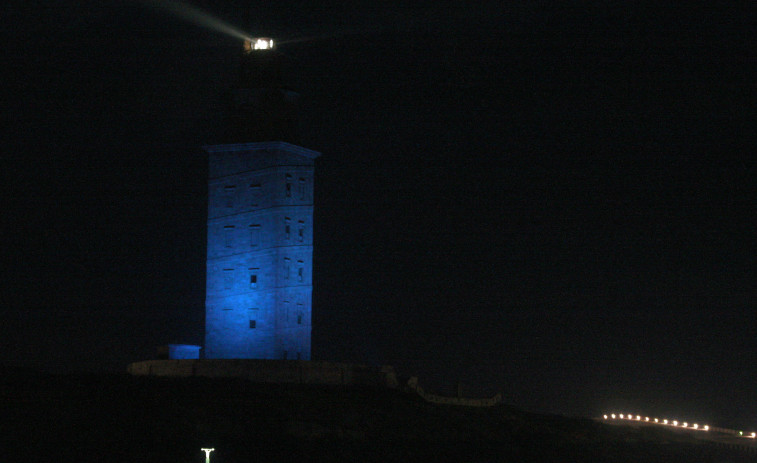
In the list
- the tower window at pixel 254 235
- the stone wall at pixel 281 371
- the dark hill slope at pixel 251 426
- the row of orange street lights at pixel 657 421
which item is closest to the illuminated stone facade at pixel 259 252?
the tower window at pixel 254 235

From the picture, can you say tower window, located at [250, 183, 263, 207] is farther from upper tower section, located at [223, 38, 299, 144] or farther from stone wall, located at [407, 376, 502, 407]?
stone wall, located at [407, 376, 502, 407]

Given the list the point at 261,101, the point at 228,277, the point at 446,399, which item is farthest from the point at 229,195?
the point at 446,399

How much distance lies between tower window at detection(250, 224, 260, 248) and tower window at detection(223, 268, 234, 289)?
1785 millimetres

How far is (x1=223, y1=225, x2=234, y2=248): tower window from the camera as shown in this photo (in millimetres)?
65312

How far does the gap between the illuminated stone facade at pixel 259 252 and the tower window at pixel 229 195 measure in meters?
0.05

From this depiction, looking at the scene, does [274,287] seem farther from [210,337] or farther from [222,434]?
[222,434]

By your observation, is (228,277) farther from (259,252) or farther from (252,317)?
(252,317)

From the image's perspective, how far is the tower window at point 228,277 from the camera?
2559 inches

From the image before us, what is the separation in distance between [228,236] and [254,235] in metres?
1.60

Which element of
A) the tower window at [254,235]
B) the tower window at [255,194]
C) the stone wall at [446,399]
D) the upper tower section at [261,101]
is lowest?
the stone wall at [446,399]

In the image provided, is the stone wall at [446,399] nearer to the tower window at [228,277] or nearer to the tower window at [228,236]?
the tower window at [228,277]

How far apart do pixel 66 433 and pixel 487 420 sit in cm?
2167

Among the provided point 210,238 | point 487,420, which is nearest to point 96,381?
point 210,238

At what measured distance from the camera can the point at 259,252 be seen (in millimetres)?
64500
